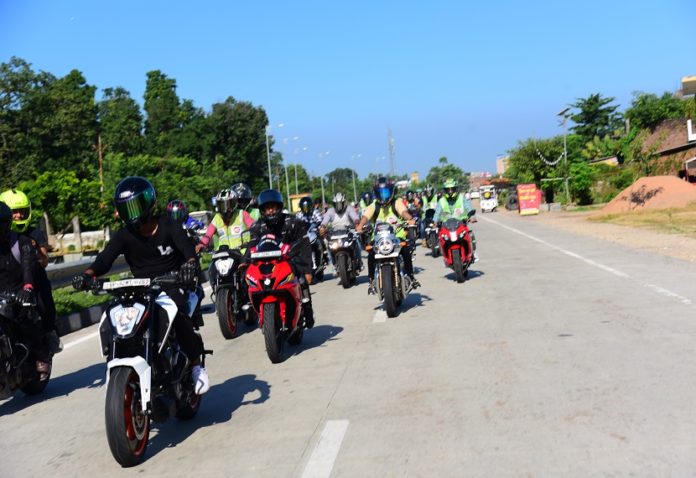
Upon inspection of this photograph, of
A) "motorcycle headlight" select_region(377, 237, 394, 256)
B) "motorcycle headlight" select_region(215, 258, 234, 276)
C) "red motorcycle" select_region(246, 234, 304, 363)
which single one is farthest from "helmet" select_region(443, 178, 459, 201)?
"red motorcycle" select_region(246, 234, 304, 363)

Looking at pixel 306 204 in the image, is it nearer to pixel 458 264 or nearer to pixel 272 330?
pixel 458 264

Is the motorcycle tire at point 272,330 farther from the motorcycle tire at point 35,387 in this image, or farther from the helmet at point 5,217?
the helmet at point 5,217

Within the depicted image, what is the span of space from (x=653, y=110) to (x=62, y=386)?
74.1 m

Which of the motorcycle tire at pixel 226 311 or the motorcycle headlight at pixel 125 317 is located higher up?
the motorcycle headlight at pixel 125 317

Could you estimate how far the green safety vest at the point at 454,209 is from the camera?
14859 millimetres

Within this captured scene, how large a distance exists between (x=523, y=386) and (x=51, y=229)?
126ft

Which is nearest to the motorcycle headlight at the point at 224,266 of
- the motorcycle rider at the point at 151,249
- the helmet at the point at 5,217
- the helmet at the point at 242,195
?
the helmet at the point at 242,195

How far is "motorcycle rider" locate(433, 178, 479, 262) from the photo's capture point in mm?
14883

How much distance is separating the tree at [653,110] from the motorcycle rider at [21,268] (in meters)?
71.9

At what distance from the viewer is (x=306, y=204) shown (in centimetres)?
1823

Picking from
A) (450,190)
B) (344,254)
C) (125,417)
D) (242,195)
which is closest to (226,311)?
(242,195)

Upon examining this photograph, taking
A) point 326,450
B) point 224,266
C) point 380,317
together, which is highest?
point 224,266

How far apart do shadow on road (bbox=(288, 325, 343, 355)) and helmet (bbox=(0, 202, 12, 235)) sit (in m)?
3.15

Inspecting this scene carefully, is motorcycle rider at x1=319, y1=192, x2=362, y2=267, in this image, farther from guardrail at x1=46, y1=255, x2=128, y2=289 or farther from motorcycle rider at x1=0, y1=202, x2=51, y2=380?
motorcycle rider at x1=0, y1=202, x2=51, y2=380
